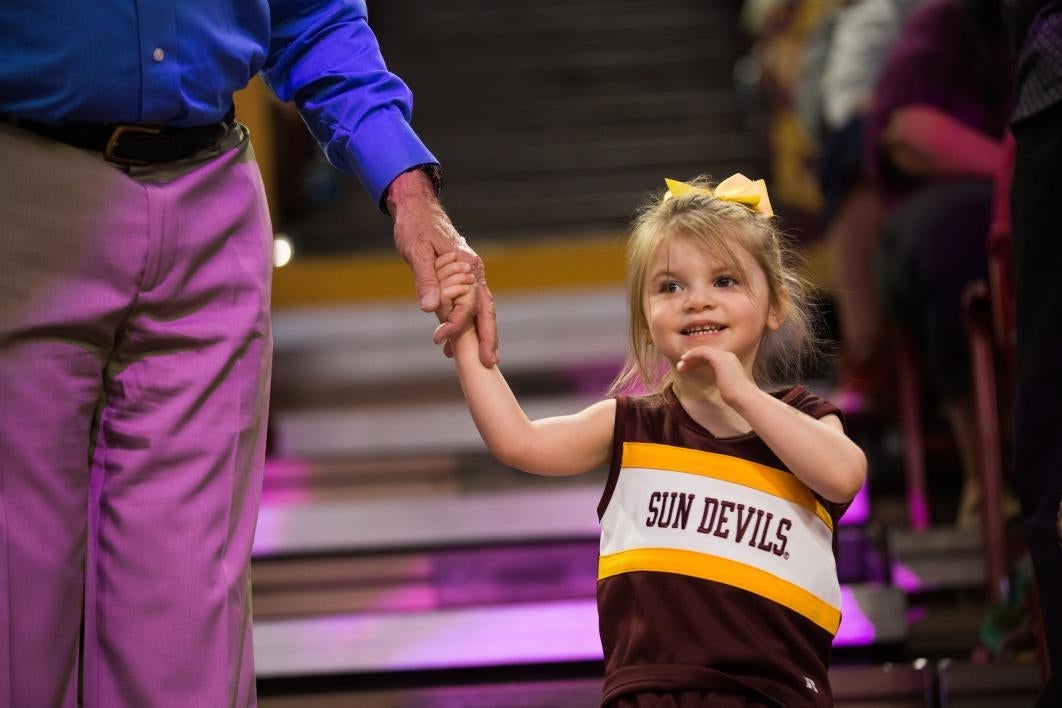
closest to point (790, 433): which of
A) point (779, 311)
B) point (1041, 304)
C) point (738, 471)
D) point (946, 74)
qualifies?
point (738, 471)

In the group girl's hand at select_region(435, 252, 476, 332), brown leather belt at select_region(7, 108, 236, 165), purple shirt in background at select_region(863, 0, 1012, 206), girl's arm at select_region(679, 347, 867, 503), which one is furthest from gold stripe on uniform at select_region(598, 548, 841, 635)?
purple shirt in background at select_region(863, 0, 1012, 206)

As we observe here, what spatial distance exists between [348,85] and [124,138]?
326mm

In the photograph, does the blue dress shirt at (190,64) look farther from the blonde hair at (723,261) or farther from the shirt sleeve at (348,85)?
the blonde hair at (723,261)

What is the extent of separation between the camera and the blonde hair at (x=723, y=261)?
1603 millimetres

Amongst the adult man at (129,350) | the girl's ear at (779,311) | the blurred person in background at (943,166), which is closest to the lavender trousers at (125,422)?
the adult man at (129,350)

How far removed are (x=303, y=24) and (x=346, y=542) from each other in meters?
1.40

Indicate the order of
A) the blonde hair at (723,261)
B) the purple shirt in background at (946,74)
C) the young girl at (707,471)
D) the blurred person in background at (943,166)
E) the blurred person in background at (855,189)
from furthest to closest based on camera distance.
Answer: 1. the blurred person in background at (855,189)
2. the purple shirt in background at (946,74)
3. the blurred person in background at (943,166)
4. the blonde hair at (723,261)
5. the young girl at (707,471)

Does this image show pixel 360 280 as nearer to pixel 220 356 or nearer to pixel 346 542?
pixel 346 542

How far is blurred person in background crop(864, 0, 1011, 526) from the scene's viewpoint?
281 cm

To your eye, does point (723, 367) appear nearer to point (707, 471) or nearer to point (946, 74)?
point (707, 471)

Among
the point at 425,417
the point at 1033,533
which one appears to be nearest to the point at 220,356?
the point at 1033,533

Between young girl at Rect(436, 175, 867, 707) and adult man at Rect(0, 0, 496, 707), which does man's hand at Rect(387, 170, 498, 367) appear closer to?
young girl at Rect(436, 175, 867, 707)

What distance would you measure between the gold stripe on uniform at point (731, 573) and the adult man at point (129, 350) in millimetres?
436

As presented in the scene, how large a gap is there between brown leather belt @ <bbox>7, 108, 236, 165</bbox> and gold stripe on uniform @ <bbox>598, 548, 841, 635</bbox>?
66 cm
